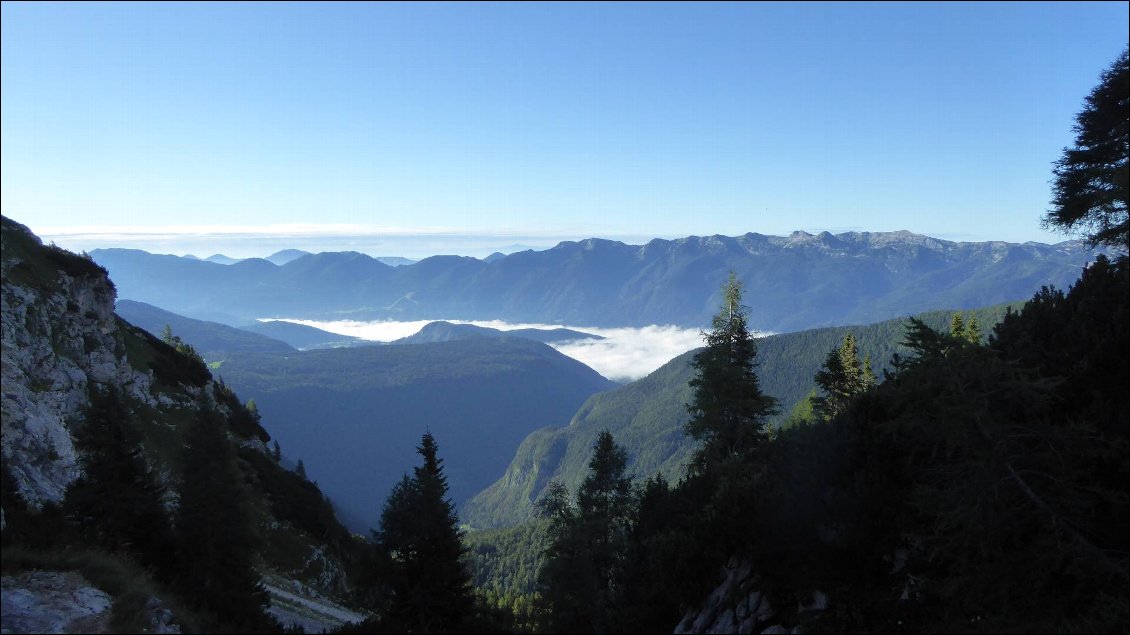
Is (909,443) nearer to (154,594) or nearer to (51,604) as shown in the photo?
(154,594)

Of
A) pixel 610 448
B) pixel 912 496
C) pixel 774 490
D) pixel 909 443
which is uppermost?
pixel 909 443

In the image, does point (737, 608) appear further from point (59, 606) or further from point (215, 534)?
point (215, 534)

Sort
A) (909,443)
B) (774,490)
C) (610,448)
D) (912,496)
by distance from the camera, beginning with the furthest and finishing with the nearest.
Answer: (610,448) → (774,490) → (909,443) → (912,496)

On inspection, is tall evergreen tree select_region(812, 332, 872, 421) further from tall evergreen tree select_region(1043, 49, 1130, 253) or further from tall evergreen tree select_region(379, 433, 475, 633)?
tall evergreen tree select_region(379, 433, 475, 633)

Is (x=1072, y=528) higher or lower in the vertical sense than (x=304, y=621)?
higher

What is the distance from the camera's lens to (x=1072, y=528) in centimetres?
1135

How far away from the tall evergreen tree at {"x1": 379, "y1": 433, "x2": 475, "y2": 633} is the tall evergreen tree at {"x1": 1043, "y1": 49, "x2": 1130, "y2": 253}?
26.5m

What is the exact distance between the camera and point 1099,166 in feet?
82.5

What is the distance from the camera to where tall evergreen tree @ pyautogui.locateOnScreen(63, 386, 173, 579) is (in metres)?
20.2

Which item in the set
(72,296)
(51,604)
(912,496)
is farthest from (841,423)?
(72,296)

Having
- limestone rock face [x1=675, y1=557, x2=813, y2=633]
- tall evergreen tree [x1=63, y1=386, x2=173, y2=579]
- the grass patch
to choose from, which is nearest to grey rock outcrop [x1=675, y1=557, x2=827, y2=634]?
limestone rock face [x1=675, y1=557, x2=813, y2=633]

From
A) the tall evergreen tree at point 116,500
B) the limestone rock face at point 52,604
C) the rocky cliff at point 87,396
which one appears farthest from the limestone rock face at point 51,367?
the limestone rock face at point 52,604

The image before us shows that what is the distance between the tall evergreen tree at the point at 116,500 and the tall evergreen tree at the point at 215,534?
0.75 meters

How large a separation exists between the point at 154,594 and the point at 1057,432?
20.4 meters
